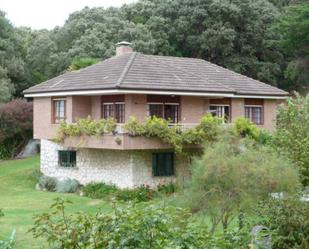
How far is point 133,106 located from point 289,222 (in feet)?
58.2

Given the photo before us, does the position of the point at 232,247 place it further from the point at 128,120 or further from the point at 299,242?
the point at 128,120

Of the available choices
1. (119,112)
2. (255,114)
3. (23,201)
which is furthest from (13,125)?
(255,114)

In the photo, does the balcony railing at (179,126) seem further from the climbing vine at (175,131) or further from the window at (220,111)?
the window at (220,111)

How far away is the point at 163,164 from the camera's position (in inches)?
1151

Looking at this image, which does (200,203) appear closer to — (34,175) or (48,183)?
(48,183)

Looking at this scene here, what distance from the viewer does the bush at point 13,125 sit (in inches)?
1614

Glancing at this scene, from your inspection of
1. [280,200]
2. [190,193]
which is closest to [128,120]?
[190,193]

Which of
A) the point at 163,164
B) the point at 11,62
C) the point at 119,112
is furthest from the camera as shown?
the point at 11,62

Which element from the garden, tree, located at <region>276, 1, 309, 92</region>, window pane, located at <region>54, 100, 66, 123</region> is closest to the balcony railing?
the garden

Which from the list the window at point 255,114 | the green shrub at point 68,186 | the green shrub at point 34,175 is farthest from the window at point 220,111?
the green shrub at point 34,175

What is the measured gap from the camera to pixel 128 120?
1115 inches

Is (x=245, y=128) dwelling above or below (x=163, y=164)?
above

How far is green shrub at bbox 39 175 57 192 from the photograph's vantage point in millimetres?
31281

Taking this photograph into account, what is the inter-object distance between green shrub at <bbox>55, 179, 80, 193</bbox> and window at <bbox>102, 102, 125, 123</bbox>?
3.80 metres
